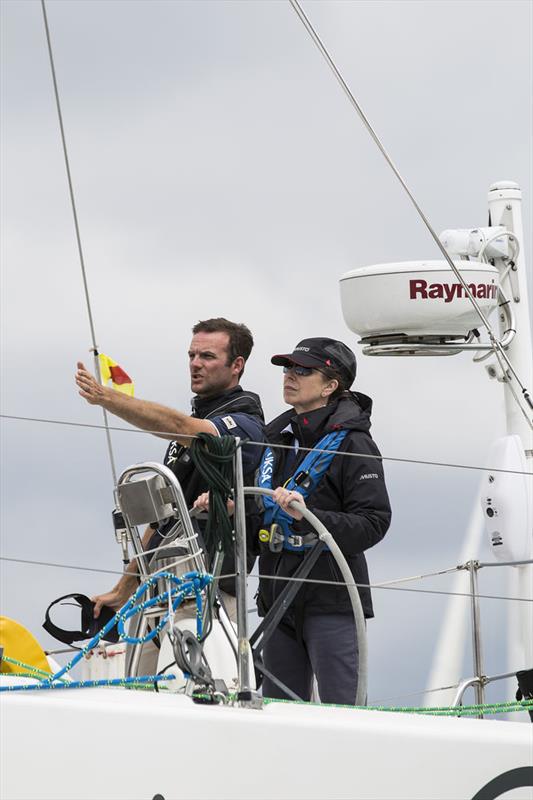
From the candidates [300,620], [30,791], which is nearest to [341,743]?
[30,791]

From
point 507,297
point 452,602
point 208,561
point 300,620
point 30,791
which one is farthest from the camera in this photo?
point 507,297

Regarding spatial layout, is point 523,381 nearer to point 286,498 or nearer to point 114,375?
point 114,375

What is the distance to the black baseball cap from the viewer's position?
156 inches

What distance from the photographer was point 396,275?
5.09 meters

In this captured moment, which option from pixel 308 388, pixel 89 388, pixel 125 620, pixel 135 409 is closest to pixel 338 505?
pixel 308 388

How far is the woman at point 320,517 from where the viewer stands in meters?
3.70

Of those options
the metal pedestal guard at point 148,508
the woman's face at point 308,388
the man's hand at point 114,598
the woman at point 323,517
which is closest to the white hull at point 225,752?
the metal pedestal guard at point 148,508

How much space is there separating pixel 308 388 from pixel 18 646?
124 centimetres


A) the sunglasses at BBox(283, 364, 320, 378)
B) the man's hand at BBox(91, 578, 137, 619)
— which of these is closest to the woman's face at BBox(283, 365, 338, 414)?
the sunglasses at BBox(283, 364, 320, 378)

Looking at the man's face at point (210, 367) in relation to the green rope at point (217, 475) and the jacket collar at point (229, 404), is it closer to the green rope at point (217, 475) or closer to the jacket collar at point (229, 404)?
the jacket collar at point (229, 404)

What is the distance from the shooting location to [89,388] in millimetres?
3604

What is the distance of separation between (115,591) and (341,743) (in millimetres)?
1460

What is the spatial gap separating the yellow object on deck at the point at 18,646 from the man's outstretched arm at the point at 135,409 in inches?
27.7

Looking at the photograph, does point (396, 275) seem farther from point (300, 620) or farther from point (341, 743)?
point (341, 743)
